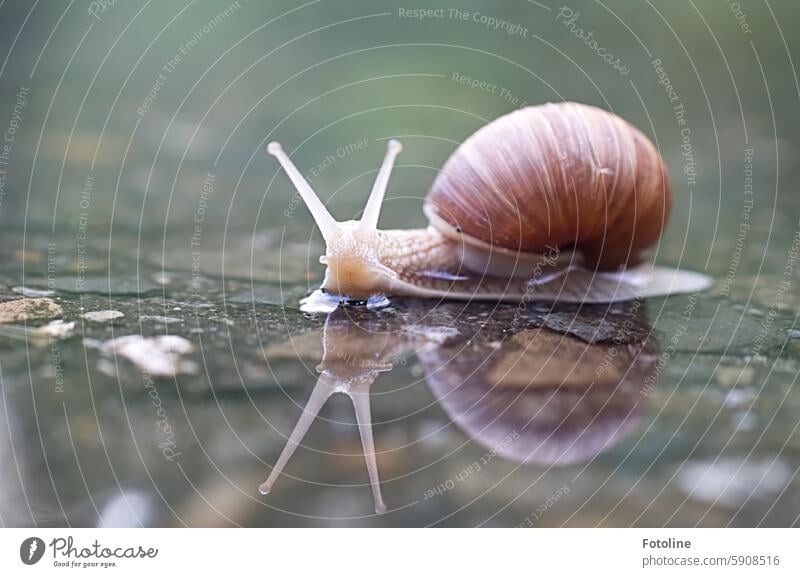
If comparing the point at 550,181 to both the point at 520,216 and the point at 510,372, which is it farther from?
the point at 510,372

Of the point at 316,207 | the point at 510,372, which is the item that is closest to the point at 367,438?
the point at 510,372

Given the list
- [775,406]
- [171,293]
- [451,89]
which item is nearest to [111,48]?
[451,89]

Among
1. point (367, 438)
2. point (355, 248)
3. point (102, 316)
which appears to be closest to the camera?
point (367, 438)

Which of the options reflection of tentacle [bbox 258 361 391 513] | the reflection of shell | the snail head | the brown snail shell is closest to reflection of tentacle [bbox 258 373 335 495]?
reflection of tentacle [bbox 258 361 391 513]

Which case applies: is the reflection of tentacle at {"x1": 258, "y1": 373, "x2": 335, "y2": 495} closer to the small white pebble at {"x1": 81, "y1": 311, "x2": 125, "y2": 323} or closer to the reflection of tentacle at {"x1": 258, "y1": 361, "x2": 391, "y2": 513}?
the reflection of tentacle at {"x1": 258, "y1": 361, "x2": 391, "y2": 513}

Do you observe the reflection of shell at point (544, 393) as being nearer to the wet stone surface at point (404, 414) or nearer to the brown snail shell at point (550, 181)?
the wet stone surface at point (404, 414)

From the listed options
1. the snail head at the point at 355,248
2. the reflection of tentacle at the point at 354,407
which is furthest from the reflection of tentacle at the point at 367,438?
the snail head at the point at 355,248
